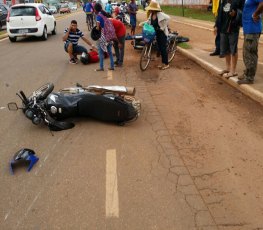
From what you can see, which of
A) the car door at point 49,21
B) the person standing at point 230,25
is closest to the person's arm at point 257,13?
the person standing at point 230,25

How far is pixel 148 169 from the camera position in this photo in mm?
4184

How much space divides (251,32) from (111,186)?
4.44 meters

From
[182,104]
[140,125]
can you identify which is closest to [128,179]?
[140,125]

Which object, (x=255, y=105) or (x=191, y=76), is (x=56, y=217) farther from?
(x=191, y=76)

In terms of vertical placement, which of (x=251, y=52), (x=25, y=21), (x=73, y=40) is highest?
(x=251, y=52)

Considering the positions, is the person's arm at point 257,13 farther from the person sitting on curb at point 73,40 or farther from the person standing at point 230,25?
the person sitting on curb at point 73,40

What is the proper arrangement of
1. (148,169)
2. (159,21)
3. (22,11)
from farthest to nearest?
(22,11) → (159,21) → (148,169)

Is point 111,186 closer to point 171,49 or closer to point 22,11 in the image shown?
point 171,49

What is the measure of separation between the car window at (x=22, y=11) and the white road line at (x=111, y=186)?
46.5 ft

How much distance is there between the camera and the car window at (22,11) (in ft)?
55.5

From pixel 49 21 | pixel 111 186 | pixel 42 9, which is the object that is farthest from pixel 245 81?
pixel 49 21

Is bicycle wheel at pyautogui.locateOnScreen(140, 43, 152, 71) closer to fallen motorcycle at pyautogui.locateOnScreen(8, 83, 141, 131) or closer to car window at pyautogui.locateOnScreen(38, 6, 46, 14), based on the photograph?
fallen motorcycle at pyautogui.locateOnScreen(8, 83, 141, 131)

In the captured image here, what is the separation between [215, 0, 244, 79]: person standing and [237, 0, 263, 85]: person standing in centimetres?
55

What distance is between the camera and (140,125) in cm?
559
